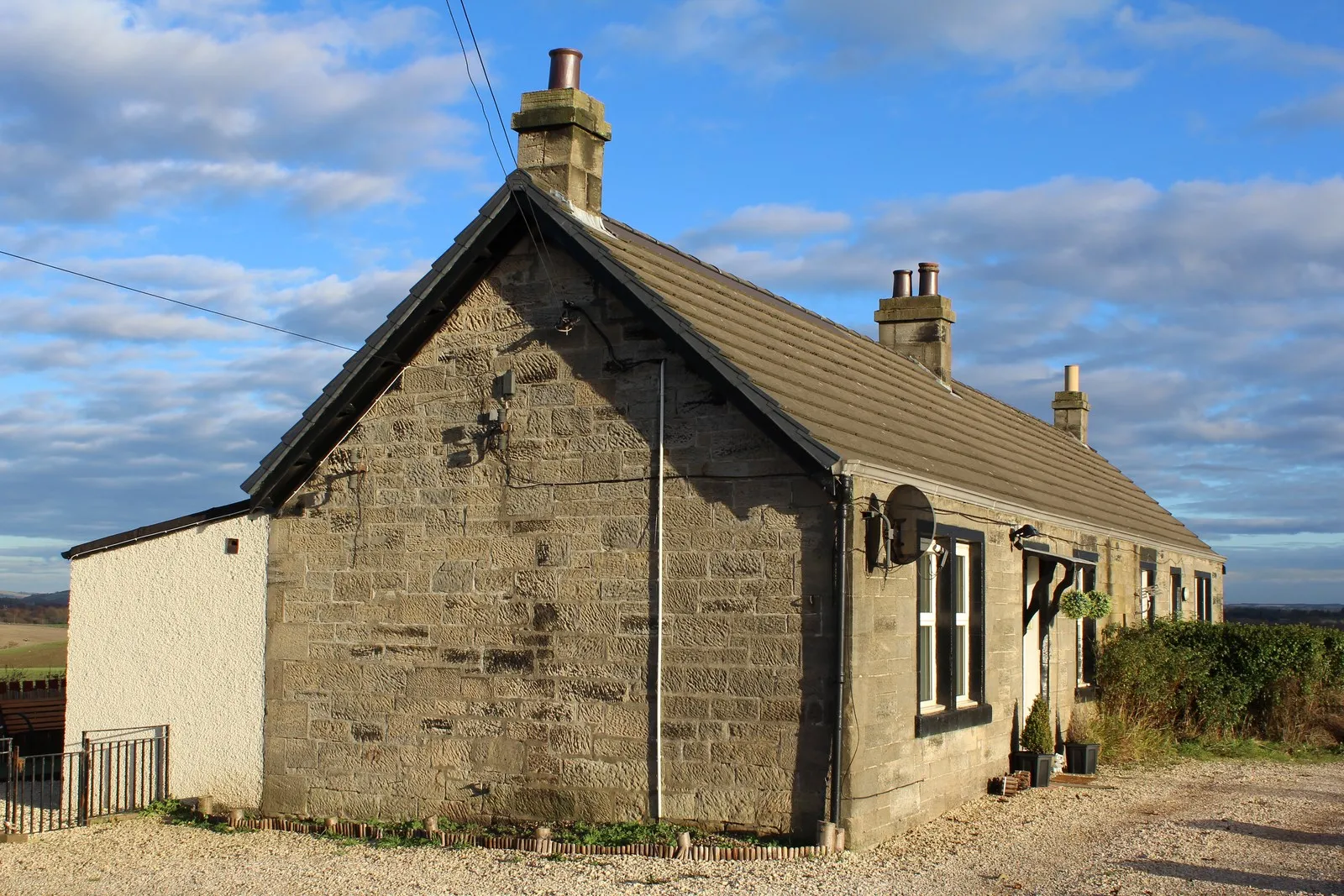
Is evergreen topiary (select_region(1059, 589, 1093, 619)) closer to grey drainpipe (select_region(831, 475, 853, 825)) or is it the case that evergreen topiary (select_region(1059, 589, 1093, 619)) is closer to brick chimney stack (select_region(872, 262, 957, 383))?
brick chimney stack (select_region(872, 262, 957, 383))

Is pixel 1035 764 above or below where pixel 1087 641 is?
below

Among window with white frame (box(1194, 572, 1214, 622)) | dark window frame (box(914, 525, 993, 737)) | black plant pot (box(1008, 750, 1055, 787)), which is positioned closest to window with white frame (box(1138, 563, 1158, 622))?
window with white frame (box(1194, 572, 1214, 622))

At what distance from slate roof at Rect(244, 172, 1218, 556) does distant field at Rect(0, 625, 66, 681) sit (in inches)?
664

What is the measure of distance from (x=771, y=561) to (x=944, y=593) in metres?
2.71

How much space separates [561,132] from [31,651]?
40293 millimetres

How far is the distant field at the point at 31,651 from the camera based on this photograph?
3045cm

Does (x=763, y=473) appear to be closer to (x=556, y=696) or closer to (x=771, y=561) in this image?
(x=771, y=561)

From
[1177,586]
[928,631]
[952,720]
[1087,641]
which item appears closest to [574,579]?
[928,631]

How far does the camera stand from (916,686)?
464 inches

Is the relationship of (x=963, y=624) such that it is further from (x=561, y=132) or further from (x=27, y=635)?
(x=27, y=635)

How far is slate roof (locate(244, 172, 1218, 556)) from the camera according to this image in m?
11.1

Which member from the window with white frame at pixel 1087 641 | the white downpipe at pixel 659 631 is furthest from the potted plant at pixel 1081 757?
the white downpipe at pixel 659 631

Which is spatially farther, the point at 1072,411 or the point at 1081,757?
the point at 1072,411

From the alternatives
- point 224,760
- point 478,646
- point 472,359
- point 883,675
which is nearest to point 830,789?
point 883,675
